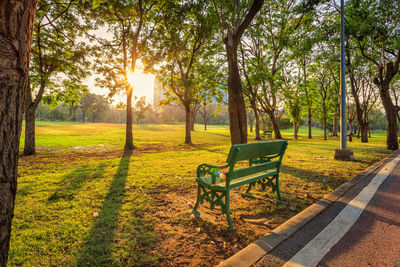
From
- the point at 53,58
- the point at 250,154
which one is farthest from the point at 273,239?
the point at 53,58

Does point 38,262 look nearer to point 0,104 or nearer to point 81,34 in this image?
point 0,104

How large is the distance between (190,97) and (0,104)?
16.7 m

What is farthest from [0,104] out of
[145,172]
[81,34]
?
[81,34]

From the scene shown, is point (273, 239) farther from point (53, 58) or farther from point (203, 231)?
point (53, 58)

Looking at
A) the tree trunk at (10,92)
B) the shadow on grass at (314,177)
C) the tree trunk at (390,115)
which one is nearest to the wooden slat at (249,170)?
the shadow on grass at (314,177)

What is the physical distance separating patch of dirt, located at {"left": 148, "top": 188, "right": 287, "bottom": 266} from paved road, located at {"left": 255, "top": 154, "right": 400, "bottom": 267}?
50 cm

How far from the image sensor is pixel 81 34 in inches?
446

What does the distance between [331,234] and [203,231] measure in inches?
74.9

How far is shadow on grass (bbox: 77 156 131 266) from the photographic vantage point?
2215mm

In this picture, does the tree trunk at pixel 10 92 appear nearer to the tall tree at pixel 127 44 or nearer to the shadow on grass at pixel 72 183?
the shadow on grass at pixel 72 183

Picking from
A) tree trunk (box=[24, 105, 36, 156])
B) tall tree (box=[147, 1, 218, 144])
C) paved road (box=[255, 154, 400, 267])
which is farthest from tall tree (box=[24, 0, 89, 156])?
paved road (box=[255, 154, 400, 267])

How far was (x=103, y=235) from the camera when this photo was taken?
274 centimetres

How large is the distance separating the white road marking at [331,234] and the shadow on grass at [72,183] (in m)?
4.72

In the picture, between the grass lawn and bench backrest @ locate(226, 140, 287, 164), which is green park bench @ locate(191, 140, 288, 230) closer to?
bench backrest @ locate(226, 140, 287, 164)
